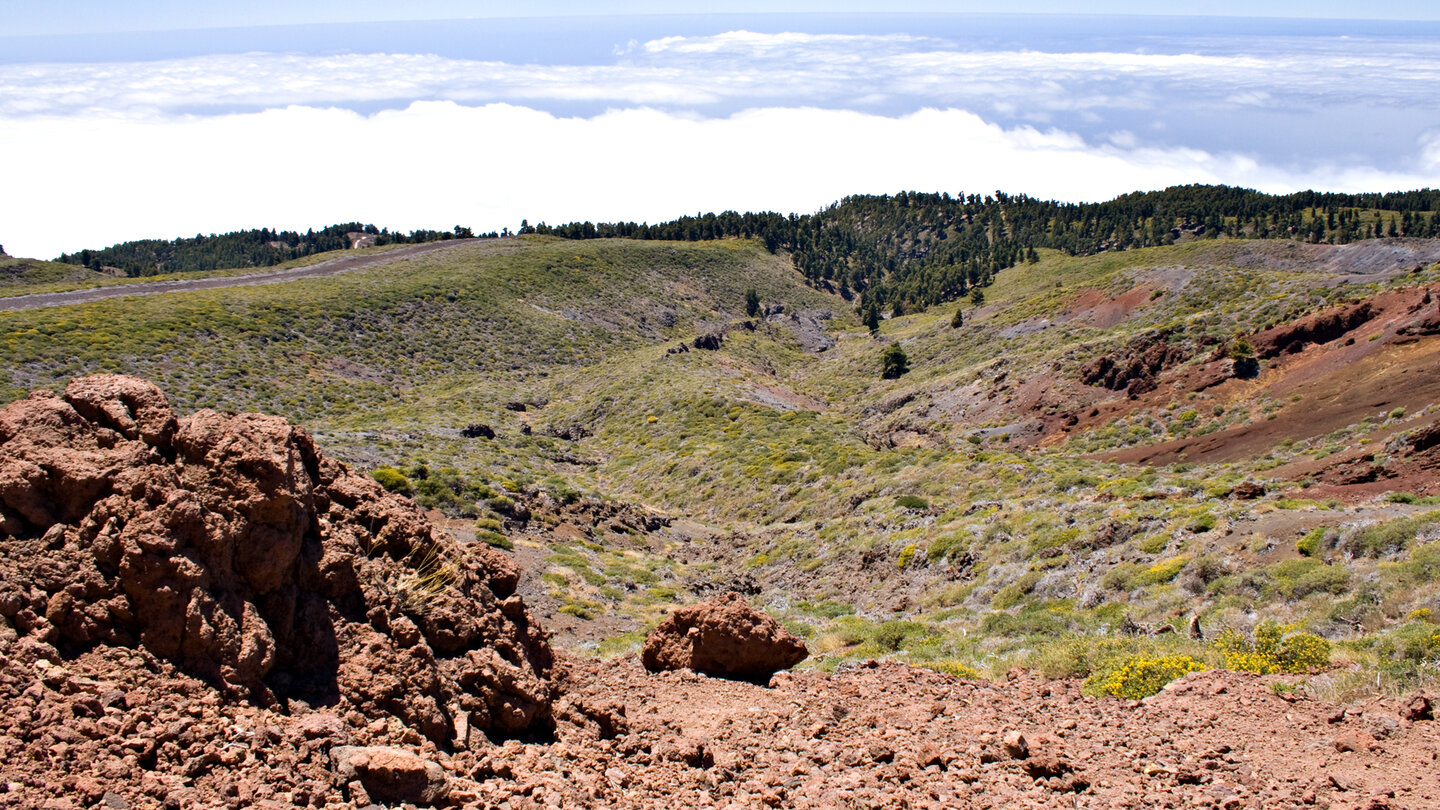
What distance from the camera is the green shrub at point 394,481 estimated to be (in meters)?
17.5

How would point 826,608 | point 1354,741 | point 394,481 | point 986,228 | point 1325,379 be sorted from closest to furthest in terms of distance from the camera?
1. point 1354,741
2. point 826,608
3. point 394,481
4. point 1325,379
5. point 986,228

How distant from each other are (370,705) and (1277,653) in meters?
8.72

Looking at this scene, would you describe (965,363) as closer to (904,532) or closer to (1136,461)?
(1136,461)

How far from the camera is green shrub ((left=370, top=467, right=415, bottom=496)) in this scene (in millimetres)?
17531

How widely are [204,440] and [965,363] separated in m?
47.7

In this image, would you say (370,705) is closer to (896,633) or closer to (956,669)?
(956,669)

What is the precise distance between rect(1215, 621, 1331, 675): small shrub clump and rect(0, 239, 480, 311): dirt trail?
49434 millimetres

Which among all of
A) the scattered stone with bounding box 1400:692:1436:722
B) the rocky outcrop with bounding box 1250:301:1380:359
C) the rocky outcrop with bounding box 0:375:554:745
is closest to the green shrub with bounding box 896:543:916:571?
the scattered stone with bounding box 1400:692:1436:722

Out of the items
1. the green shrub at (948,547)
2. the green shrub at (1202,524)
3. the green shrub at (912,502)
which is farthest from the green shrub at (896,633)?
the green shrub at (912,502)

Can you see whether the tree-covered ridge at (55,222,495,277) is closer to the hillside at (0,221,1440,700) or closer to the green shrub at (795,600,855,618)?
the hillside at (0,221,1440,700)

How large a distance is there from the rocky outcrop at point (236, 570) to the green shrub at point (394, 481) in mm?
11914

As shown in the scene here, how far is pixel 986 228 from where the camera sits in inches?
4988

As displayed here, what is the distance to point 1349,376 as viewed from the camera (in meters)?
22.8

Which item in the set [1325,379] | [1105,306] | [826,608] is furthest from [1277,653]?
[1105,306]
